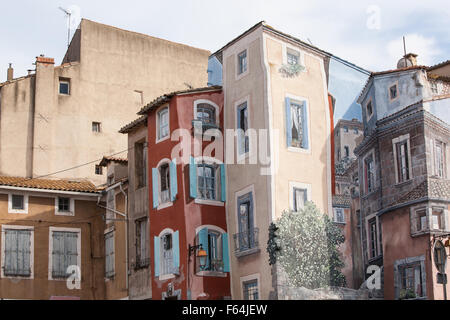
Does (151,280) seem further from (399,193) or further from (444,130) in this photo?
(444,130)

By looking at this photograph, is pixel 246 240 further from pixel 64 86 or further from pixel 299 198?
pixel 64 86

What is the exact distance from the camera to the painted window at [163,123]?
33.3 m

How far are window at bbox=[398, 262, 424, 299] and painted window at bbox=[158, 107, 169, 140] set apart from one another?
33.7 feet

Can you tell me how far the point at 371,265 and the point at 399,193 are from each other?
275 cm

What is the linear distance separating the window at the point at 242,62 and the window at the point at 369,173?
562 centimetres

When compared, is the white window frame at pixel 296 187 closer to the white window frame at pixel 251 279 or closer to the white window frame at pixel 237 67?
the white window frame at pixel 251 279

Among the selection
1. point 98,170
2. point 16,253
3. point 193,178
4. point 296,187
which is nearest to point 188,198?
point 193,178

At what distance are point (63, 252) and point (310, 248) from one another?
11.6 metres

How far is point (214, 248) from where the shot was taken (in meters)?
31.6

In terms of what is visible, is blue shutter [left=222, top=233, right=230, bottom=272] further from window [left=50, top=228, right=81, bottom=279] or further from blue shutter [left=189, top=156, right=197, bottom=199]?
window [left=50, top=228, right=81, bottom=279]

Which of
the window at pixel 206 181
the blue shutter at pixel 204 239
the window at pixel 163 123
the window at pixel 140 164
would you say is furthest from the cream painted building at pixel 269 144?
the window at pixel 140 164

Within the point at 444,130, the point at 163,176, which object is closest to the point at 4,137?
the point at 163,176

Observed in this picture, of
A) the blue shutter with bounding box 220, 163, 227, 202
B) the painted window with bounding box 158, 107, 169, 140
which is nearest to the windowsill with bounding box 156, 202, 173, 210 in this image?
the blue shutter with bounding box 220, 163, 227, 202

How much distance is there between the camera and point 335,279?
99.6 ft
